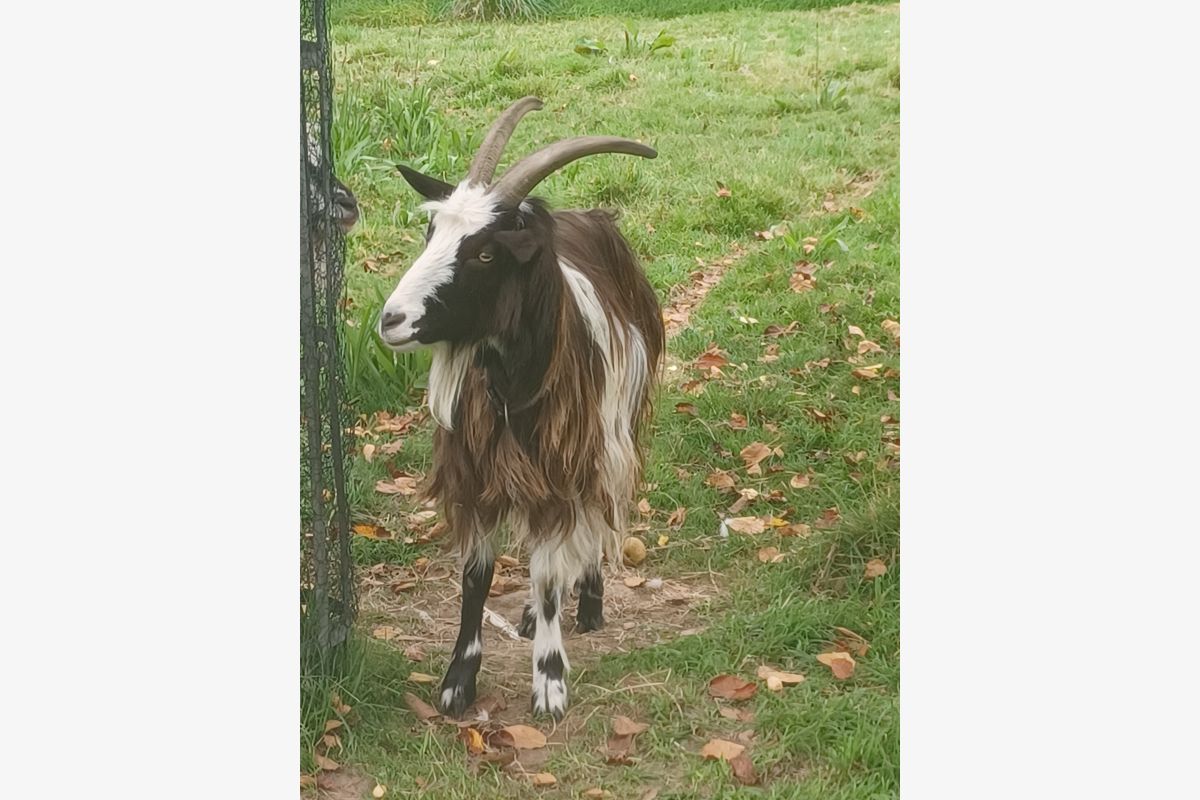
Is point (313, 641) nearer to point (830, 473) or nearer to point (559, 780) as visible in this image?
point (559, 780)

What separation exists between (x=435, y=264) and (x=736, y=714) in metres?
1.42

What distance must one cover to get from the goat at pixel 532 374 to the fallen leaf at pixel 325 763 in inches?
12.9

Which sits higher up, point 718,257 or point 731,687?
point 718,257

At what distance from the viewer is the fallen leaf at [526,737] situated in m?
3.91

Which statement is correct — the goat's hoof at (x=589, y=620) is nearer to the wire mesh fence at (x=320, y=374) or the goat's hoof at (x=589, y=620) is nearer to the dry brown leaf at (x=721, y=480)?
the dry brown leaf at (x=721, y=480)

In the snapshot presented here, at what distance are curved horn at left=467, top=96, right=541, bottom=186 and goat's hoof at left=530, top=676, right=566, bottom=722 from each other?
52.8 inches

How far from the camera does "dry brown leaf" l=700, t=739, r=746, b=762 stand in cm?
383

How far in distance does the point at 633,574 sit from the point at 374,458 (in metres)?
0.82

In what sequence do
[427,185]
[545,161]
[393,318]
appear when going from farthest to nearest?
[427,185]
[545,161]
[393,318]

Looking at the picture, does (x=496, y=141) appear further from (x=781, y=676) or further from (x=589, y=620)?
(x=781, y=676)

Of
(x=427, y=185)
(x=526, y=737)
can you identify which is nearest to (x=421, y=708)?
(x=526, y=737)

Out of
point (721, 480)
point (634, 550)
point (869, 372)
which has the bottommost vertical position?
point (634, 550)

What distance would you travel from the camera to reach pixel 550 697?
3.96 m

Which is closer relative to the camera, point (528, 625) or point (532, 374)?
point (532, 374)
